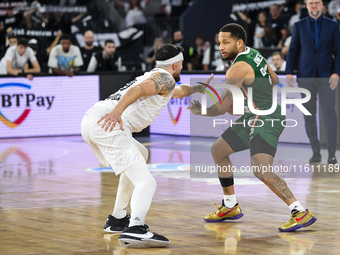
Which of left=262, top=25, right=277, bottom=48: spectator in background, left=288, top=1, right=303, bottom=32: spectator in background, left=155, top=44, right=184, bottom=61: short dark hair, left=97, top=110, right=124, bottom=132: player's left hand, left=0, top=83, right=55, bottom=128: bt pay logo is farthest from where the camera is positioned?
left=288, top=1, right=303, bottom=32: spectator in background

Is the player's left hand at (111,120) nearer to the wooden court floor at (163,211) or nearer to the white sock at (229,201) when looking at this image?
the wooden court floor at (163,211)

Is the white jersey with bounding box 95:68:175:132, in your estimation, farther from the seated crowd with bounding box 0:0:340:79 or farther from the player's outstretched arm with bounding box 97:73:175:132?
the seated crowd with bounding box 0:0:340:79

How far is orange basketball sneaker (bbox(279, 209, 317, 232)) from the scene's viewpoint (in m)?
Answer: 5.41

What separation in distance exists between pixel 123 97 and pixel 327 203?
2.90 m

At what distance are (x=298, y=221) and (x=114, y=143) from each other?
5.62 feet

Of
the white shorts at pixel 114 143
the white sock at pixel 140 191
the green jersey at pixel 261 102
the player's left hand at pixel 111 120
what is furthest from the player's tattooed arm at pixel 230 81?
the player's left hand at pixel 111 120

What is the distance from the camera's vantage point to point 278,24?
1575cm

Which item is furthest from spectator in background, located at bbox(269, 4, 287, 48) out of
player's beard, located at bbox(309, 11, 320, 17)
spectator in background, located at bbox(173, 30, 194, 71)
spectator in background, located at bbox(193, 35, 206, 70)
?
player's beard, located at bbox(309, 11, 320, 17)

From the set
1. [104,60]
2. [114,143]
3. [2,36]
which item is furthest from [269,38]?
[114,143]

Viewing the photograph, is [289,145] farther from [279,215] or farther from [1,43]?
[1,43]

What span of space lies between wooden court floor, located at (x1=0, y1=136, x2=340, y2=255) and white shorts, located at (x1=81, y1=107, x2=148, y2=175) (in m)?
0.66

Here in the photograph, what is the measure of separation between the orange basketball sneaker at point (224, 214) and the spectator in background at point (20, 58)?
8.41 m

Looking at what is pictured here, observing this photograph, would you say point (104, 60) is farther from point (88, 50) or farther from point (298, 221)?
point (298, 221)

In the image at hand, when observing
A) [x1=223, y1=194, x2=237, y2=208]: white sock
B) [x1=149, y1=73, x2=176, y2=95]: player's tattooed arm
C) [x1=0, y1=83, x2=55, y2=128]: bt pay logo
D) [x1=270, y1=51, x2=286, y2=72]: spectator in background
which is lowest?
[x1=0, y1=83, x2=55, y2=128]: bt pay logo
